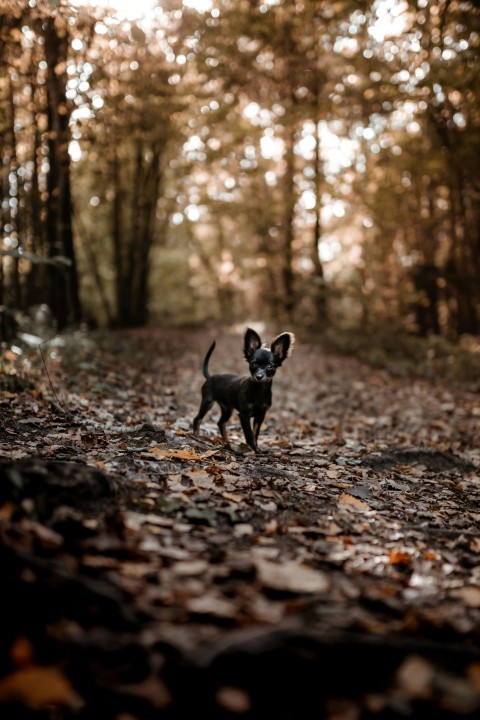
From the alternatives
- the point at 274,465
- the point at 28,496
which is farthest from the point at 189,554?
the point at 274,465

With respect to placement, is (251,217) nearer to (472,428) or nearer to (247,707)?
(472,428)

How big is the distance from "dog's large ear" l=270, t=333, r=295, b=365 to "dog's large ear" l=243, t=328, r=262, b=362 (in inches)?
6.0

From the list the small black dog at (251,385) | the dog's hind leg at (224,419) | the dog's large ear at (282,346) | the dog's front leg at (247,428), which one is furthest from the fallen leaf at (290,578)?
the dog's hind leg at (224,419)

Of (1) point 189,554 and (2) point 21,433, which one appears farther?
(2) point 21,433

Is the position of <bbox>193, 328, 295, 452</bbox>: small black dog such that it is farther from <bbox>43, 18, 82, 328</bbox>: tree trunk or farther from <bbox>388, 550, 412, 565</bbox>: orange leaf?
<bbox>43, 18, 82, 328</bbox>: tree trunk

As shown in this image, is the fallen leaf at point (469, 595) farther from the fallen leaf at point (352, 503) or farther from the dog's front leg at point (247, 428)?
the dog's front leg at point (247, 428)

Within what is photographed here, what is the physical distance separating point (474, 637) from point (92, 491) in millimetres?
2256

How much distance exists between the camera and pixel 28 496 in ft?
10.5

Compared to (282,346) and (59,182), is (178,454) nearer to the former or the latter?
(282,346)

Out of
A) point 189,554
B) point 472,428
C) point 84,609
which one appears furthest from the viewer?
point 472,428

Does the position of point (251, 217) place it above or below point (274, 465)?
above

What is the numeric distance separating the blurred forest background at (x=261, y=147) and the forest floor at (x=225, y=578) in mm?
4169

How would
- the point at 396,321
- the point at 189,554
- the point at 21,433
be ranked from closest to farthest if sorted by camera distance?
the point at 189,554 → the point at 21,433 → the point at 396,321

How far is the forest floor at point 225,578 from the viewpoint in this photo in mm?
2137
